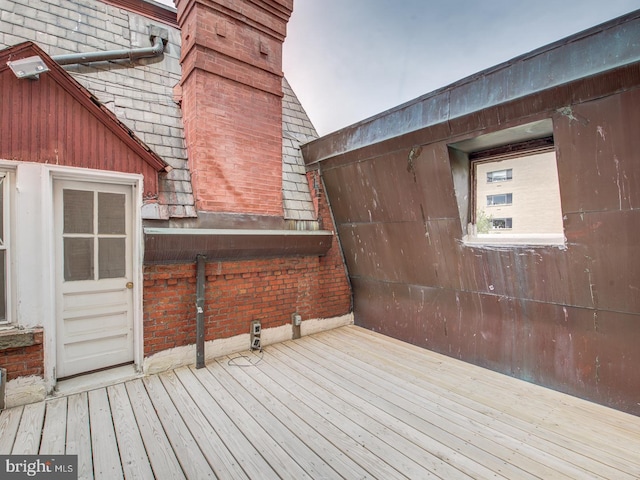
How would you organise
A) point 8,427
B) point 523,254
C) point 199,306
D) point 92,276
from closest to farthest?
point 8,427
point 523,254
point 92,276
point 199,306

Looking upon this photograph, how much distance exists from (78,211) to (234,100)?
2152mm

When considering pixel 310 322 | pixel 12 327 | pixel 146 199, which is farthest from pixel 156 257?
pixel 310 322

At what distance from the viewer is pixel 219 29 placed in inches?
144

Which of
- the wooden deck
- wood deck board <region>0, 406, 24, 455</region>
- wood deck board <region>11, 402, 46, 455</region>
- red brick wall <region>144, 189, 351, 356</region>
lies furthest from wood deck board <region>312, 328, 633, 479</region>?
wood deck board <region>0, 406, 24, 455</region>

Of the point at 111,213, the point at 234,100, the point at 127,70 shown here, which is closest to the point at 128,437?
the point at 111,213

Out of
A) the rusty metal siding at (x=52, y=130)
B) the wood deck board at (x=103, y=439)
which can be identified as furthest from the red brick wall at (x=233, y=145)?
the wood deck board at (x=103, y=439)

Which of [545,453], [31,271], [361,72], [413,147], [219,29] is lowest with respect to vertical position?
[545,453]

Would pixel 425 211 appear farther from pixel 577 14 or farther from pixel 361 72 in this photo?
pixel 361 72

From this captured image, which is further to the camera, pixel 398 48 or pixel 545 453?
pixel 398 48

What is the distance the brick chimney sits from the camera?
3541 millimetres

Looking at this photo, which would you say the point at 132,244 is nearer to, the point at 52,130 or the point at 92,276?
the point at 92,276

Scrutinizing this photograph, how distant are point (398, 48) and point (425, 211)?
4.25 meters

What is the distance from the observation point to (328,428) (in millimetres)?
2414

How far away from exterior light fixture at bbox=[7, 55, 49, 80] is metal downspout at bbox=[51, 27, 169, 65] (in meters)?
0.85
